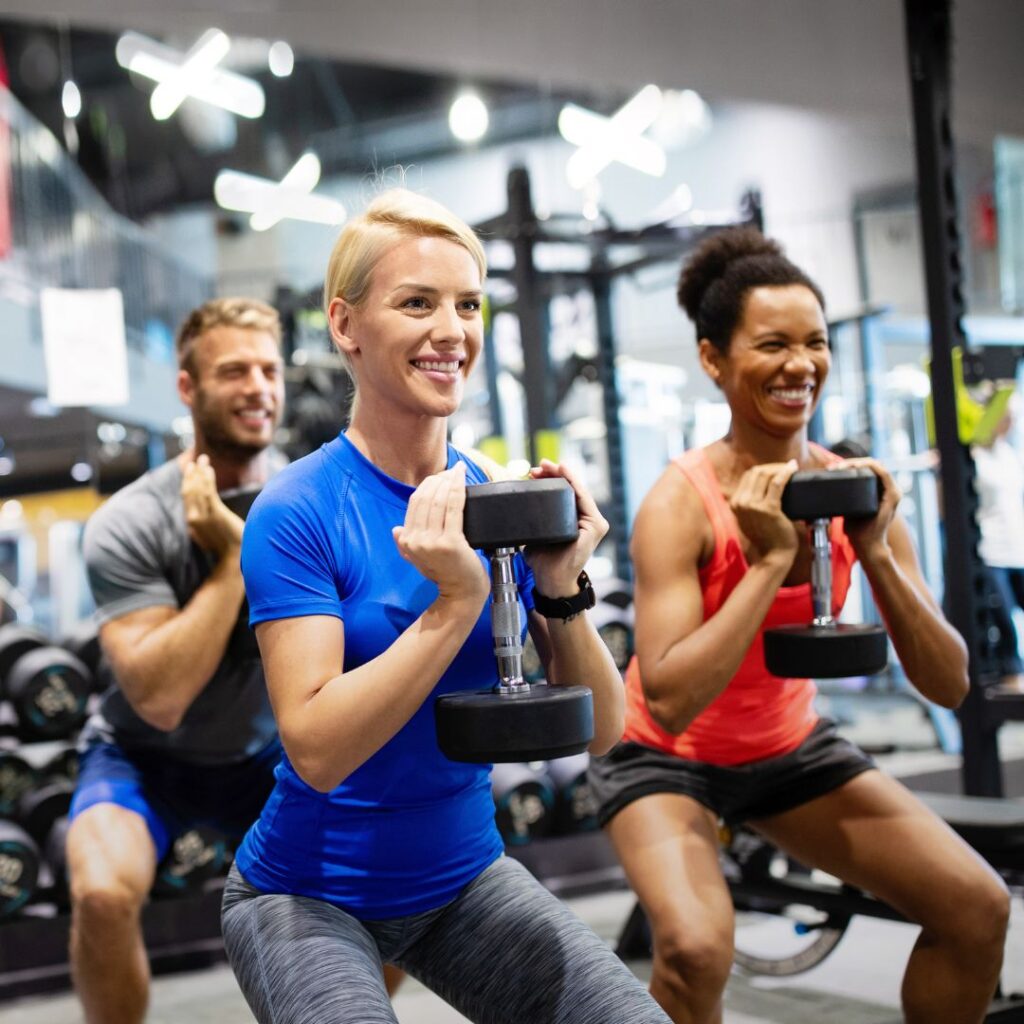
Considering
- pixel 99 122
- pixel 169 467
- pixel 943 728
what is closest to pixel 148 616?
pixel 169 467

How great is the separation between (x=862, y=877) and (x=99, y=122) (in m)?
5.78

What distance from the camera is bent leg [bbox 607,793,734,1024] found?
6.12ft

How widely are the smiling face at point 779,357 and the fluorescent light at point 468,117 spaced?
14.0 feet

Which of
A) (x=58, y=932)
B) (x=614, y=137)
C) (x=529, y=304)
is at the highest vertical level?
(x=614, y=137)

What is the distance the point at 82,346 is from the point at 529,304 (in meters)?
1.72

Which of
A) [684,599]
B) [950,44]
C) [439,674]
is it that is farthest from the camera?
[950,44]

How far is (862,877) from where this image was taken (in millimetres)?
2096

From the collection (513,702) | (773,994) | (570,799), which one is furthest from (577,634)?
(570,799)

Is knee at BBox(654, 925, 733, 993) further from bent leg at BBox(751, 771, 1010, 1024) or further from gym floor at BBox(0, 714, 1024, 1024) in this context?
gym floor at BBox(0, 714, 1024, 1024)

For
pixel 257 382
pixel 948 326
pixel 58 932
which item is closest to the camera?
pixel 257 382

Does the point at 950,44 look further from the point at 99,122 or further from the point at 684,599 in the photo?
the point at 99,122

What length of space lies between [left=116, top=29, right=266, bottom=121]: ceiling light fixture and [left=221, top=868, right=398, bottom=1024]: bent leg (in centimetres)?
461

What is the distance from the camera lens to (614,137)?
557 cm

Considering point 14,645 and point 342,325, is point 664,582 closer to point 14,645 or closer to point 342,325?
point 342,325
